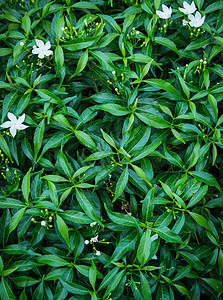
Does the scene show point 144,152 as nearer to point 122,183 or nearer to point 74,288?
→ point 122,183

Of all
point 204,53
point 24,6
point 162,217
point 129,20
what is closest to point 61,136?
point 162,217

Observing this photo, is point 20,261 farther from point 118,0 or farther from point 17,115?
point 118,0

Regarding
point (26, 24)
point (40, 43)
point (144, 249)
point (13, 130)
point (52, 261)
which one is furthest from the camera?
point (26, 24)

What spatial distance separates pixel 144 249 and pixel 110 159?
0.59 m

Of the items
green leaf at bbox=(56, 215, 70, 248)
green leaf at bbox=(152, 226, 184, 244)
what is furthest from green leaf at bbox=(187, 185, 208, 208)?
green leaf at bbox=(56, 215, 70, 248)

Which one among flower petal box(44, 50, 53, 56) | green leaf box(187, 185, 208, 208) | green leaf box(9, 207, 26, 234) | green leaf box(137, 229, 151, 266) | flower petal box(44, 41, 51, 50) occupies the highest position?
flower petal box(44, 41, 51, 50)

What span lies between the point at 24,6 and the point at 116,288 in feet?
7.39

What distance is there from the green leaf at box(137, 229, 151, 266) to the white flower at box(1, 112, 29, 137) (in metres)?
0.98

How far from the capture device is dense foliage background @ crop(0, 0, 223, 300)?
1.71 meters

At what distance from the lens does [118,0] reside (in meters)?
2.29

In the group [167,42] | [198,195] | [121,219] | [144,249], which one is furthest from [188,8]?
[144,249]

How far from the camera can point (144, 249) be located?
160 cm

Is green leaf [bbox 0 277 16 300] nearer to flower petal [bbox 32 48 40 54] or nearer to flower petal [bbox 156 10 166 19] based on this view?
flower petal [bbox 32 48 40 54]

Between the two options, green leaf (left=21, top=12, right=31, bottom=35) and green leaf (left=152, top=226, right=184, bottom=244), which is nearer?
green leaf (left=152, top=226, right=184, bottom=244)
